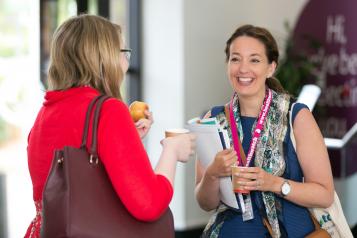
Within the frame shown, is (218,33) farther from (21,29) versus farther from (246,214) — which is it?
(246,214)

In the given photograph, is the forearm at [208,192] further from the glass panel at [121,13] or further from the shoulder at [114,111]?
the glass panel at [121,13]

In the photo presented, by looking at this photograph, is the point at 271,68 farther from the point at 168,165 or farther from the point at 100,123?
the point at 100,123

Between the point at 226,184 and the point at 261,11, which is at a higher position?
the point at 261,11

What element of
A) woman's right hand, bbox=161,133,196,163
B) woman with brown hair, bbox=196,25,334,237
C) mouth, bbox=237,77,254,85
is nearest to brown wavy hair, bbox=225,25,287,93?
woman with brown hair, bbox=196,25,334,237

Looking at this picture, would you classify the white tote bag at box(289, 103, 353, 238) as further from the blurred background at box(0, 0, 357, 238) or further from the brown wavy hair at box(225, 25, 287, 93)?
the blurred background at box(0, 0, 357, 238)

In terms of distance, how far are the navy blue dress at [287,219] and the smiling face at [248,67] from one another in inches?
6.9

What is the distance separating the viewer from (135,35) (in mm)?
5531

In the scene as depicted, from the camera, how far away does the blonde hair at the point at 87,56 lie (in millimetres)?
1750

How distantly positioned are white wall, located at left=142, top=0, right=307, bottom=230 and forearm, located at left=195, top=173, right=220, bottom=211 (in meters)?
2.97

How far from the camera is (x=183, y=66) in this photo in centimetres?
528

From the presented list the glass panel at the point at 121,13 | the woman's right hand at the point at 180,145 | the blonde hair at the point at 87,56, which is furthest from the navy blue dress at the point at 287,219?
the glass panel at the point at 121,13

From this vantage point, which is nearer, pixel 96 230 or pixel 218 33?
pixel 96 230

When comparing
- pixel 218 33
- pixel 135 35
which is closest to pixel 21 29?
pixel 135 35

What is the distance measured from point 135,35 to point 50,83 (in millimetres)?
3759
